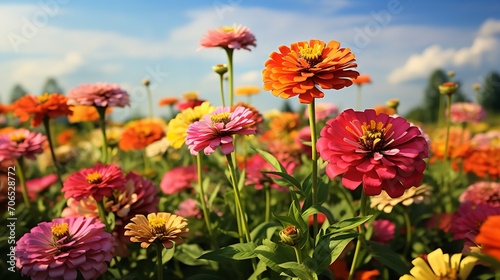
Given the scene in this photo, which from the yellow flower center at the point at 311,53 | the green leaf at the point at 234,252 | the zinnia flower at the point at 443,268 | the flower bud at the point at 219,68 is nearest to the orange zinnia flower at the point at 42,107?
the flower bud at the point at 219,68

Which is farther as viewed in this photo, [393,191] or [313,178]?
[313,178]

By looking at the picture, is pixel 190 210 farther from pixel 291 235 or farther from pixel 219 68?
pixel 291 235

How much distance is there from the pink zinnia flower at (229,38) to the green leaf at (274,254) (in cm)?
76

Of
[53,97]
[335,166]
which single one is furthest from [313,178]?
[53,97]

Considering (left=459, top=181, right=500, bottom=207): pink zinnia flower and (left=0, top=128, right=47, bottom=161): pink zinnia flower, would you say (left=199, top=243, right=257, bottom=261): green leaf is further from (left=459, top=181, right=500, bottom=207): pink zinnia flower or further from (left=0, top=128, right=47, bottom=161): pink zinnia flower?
(left=459, top=181, right=500, bottom=207): pink zinnia flower

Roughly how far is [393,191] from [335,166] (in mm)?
157

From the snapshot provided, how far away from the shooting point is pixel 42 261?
1.36 meters

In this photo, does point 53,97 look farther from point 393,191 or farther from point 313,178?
point 393,191

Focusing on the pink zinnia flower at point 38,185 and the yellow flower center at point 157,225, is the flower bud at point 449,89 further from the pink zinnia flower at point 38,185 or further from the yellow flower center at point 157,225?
the pink zinnia flower at point 38,185

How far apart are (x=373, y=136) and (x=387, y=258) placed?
53 cm

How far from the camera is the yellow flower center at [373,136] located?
3.93 feet

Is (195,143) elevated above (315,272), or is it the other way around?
(195,143)

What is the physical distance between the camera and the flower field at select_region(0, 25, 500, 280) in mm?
1208

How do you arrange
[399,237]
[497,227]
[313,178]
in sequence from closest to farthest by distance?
[497,227], [313,178], [399,237]
